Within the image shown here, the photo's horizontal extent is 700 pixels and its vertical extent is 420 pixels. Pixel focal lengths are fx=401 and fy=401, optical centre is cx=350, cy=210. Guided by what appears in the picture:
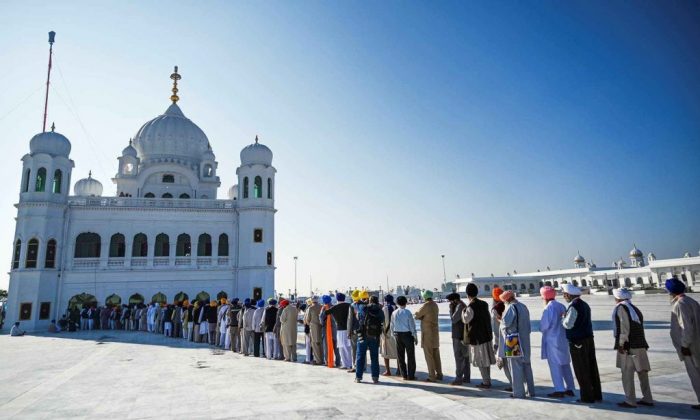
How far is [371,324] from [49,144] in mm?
33556

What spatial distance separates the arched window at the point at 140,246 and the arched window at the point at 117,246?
2.52 feet

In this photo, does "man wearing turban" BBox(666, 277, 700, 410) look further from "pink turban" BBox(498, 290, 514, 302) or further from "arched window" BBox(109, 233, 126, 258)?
"arched window" BBox(109, 233, 126, 258)

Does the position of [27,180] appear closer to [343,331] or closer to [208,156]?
[208,156]

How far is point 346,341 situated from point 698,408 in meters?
6.77

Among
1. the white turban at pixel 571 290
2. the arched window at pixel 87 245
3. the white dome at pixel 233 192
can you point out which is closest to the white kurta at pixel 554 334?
the white turban at pixel 571 290

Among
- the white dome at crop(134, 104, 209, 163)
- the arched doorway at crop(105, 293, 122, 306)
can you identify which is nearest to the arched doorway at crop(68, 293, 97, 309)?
the arched doorway at crop(105, 293, 122, 306)

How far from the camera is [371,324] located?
862 centimetres

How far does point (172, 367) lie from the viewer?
36.2 feet

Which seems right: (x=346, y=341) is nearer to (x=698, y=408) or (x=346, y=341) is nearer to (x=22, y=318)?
(x=698, y=408)

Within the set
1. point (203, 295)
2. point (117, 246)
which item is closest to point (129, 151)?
point (117, 246)

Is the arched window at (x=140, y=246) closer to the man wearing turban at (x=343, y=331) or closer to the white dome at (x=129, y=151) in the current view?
the white dome at (x=129, y=151)

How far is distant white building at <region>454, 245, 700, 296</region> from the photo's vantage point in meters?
58.8

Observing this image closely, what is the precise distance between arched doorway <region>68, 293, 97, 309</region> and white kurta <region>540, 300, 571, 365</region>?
104 ft

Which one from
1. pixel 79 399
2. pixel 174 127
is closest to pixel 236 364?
pixel 79 399
